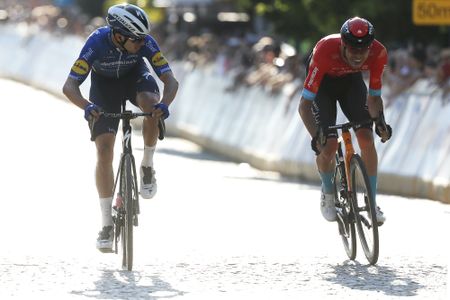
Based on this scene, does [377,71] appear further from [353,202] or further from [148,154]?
[148,154]

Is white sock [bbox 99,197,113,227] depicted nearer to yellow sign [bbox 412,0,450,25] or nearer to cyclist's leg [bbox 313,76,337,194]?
cyclist's leg [bbox 313,76,337,194]

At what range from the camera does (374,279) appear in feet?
35.2

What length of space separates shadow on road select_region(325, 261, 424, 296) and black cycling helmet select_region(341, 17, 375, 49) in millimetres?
1567

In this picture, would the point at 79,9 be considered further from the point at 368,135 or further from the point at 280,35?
the point at 368,135

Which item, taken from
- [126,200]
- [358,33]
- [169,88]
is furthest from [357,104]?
[126,200]

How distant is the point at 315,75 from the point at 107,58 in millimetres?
1517

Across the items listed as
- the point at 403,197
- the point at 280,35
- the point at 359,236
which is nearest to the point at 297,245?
the point at 359,236

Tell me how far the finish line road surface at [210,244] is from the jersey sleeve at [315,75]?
1228mm

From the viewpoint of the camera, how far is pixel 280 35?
2867 centimetres

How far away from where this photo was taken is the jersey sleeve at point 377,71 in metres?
11.7

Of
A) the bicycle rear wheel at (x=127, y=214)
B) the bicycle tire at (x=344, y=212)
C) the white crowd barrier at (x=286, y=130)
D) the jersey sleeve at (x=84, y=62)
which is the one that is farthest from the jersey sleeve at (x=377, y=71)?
the white crowd barrier at (x=286, y=130)

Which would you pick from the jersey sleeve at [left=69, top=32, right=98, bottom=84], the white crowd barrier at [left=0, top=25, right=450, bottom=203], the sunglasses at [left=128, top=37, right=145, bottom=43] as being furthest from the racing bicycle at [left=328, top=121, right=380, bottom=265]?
the white crowd barrier at [left=0, top=25, right=450, bottom=203]

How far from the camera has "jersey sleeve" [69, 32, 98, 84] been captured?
11445mm

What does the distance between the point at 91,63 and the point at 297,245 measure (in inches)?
94.4
